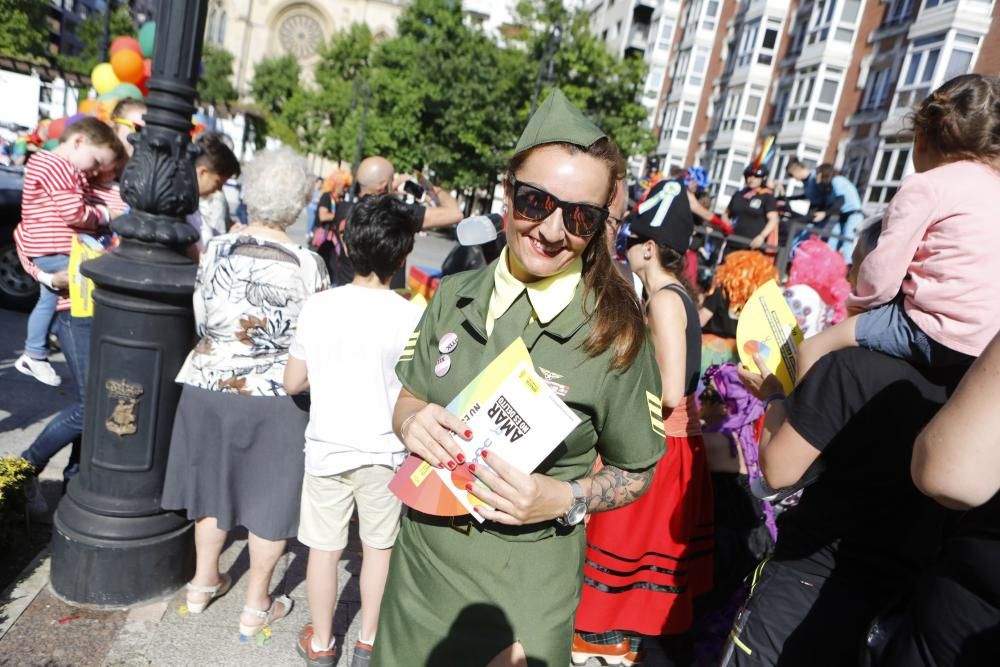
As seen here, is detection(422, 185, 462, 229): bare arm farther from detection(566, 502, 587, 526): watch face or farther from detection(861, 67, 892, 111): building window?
detection(861, 67, 892, 111): building window

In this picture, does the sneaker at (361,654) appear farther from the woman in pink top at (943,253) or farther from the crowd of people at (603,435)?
the woman in pink top at (943,253)

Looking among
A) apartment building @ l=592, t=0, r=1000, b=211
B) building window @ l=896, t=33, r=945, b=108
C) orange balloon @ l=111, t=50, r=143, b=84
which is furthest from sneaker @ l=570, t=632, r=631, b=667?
building window @ l=896, t=33, r=945, b=108

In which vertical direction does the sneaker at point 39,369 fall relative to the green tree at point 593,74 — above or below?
below

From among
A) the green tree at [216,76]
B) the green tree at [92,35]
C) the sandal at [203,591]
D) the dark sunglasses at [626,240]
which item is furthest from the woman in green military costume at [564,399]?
the green tree at [216,76]

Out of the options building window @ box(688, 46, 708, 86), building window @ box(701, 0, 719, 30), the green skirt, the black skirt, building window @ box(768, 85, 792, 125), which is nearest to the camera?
the green skirt

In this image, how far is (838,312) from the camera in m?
3.88

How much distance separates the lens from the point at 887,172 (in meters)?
21.6

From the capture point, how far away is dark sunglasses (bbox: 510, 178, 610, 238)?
5.30ft

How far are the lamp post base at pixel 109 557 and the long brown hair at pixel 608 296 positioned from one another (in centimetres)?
234

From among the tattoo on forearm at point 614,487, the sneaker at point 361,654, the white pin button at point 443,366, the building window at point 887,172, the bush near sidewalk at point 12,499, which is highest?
the building window at point 887,172

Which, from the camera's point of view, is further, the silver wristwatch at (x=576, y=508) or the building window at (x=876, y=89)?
the building window at (x=876, y=89)

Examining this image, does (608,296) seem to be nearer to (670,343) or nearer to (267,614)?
(670,343)

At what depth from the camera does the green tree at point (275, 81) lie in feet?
186

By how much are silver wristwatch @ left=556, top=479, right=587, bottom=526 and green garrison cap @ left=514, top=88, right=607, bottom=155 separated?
88 cm
